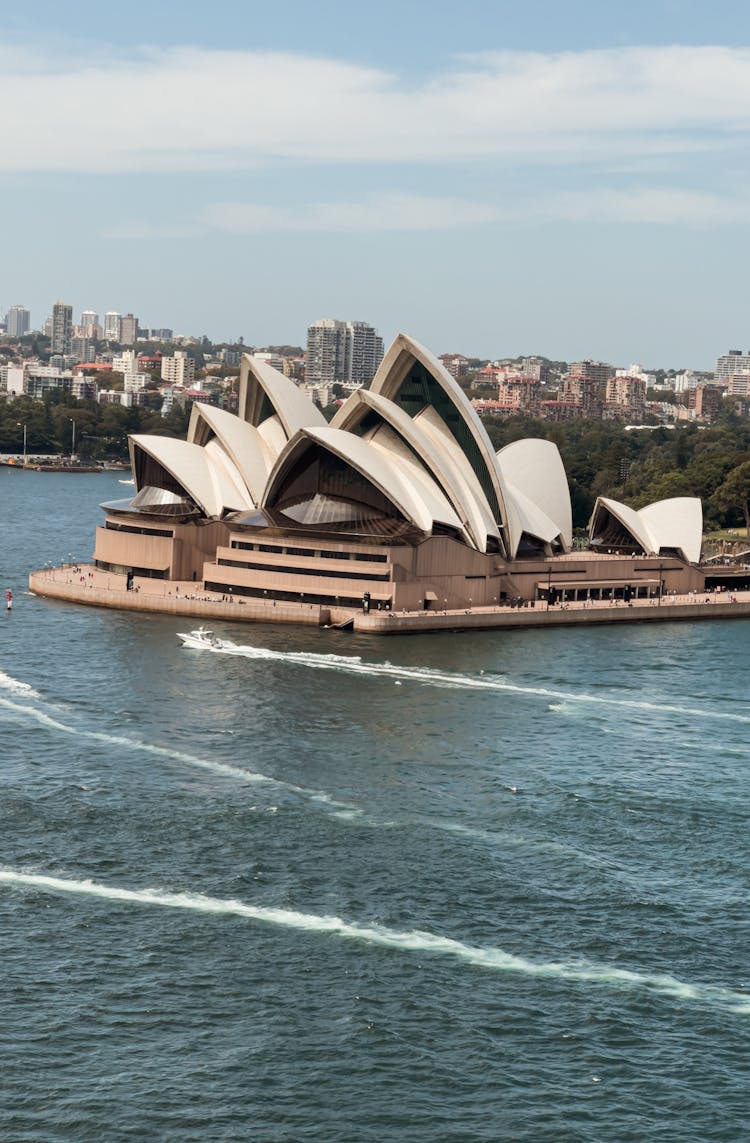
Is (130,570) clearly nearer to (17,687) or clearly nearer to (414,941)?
(17,687)

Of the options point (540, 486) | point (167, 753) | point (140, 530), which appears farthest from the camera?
point (540, 486)

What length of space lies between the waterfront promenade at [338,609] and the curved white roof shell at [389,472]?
4.11 m

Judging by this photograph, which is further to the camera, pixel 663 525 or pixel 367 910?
pixel 663 525

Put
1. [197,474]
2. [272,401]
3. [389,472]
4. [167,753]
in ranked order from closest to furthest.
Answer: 1. [167,753]
2. [389,472]
3. [197,474]
4. [272,401]

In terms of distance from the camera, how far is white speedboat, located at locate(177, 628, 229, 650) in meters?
53.9

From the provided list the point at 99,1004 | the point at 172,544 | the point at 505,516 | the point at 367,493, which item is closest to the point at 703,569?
the point at 505,516

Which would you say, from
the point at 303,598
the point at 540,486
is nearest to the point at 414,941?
the point at 303,598

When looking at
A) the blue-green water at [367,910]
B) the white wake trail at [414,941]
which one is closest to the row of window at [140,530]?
the blue-green water at [367,910]

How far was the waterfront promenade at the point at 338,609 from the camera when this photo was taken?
5978cm

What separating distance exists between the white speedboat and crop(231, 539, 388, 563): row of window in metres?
7.44

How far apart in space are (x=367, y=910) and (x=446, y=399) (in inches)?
1606

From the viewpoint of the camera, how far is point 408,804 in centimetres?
3538

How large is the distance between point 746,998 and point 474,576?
39111 mm

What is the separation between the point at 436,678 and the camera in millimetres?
50500
